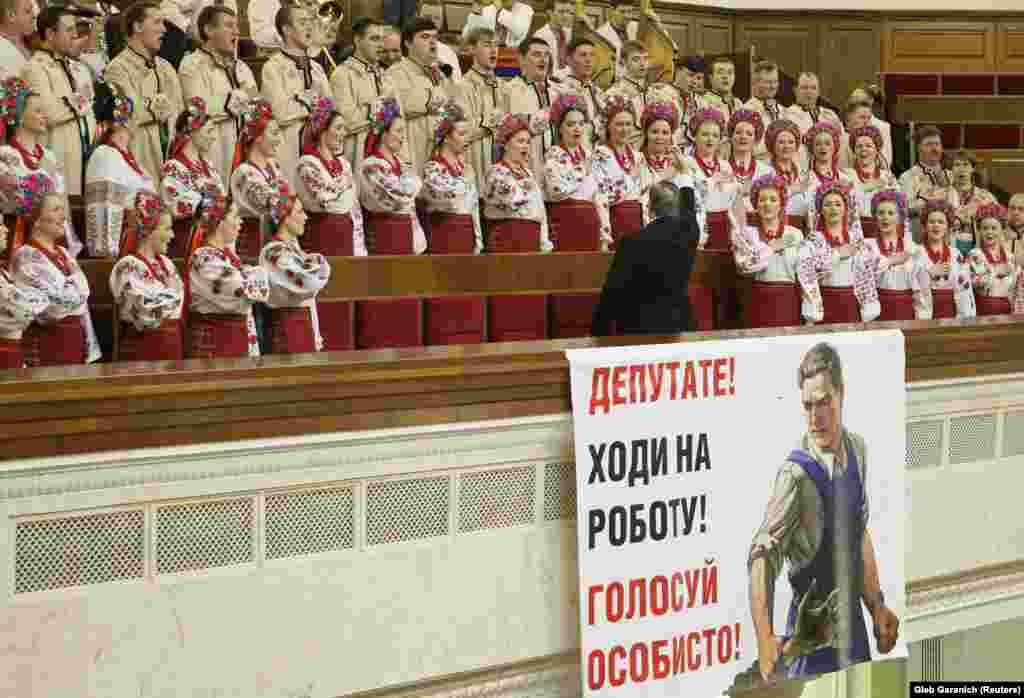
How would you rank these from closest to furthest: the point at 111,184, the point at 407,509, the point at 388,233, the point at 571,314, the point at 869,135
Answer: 1. the point at 407,509
2. the point at 111,184
3. the point at 388,233
4. the point at 571,314
5. the point at 869,135

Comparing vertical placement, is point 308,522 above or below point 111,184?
below

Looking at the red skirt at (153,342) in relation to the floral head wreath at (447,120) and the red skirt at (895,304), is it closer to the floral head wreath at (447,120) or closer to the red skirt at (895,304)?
the floral head wreath at (447,120)

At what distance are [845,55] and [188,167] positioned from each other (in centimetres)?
827

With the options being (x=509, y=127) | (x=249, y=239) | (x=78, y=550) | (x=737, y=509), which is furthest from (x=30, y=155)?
(x=737, y=509)

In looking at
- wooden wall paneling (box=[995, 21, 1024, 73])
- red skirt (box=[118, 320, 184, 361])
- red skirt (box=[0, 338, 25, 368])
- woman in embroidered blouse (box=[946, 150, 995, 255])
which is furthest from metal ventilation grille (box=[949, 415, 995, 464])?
wooden wall paneling (box=[995, 21, 1024, 73])

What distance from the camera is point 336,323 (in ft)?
18.8

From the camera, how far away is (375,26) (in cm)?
680

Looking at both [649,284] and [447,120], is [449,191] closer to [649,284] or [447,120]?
[447,120]

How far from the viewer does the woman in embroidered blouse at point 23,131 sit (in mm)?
5000

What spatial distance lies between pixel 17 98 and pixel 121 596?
8.42 ft

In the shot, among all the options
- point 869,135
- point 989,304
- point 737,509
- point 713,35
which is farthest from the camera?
point 713,35

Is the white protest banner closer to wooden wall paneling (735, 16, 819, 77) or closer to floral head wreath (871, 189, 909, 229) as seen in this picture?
floral head wreath (871, 189, 909, 229)

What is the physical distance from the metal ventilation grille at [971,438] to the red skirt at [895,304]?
92.6 inches

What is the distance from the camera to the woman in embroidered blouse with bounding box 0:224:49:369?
4.62 metres
